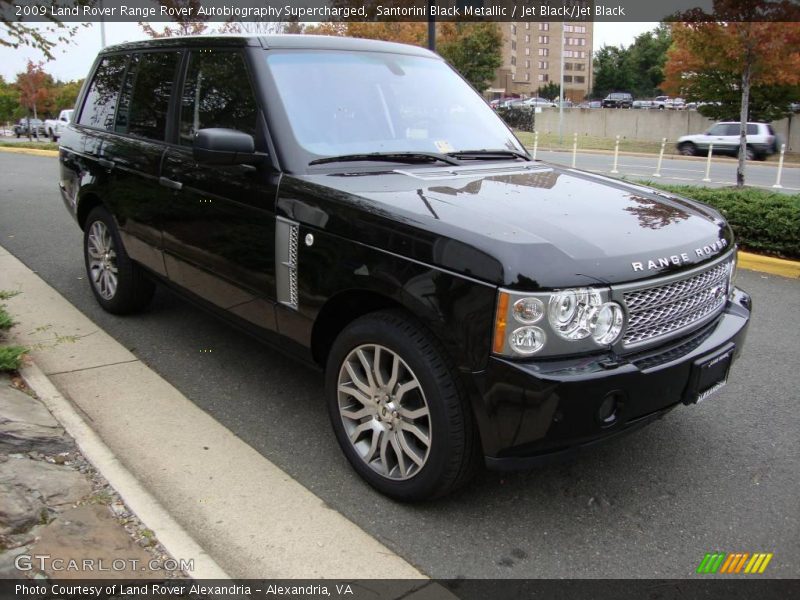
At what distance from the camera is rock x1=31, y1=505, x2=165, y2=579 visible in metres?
2.37

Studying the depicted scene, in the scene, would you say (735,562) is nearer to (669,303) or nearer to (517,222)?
(669,303)

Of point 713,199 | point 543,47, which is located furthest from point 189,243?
point 543,47

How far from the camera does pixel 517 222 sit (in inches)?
108

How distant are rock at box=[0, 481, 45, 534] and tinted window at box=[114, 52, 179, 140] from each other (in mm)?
2371

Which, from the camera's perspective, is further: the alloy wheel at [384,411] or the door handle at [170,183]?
the door handle at [170,183]

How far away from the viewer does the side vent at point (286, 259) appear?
3.25 meters

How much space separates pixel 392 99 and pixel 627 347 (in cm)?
196

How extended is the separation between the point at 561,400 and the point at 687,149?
31.8 meters

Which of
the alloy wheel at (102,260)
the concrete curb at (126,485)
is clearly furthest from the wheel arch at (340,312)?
the alloy wheel at (102,260)

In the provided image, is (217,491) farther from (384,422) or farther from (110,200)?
(110,200)

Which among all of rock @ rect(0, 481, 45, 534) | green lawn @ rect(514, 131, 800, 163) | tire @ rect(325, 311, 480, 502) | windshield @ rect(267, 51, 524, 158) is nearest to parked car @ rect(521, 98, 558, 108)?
green lawn @ rect(514, 131, 800, 163)

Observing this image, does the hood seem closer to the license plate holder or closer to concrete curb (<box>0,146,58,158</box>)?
the license plate holder

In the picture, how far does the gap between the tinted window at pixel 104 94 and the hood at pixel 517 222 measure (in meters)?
2.50

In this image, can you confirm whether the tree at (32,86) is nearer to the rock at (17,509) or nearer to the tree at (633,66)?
the rock at (17,509)
